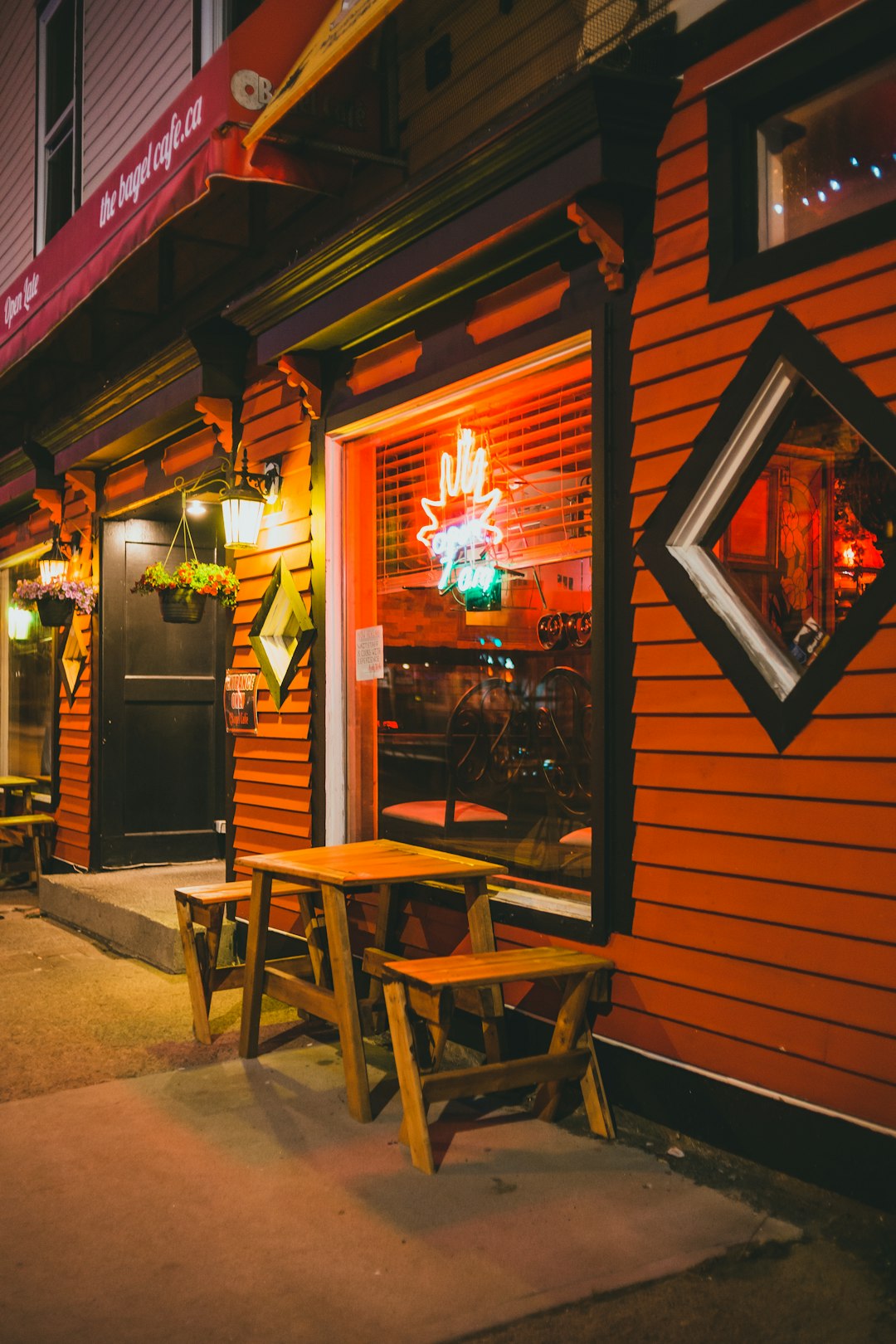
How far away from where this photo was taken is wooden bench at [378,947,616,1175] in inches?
159

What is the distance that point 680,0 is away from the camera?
14.5 feet

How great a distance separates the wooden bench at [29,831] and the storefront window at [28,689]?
735 mm

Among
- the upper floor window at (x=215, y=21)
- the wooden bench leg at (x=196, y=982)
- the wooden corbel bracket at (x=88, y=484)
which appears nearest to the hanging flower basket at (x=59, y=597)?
the wooden corbel bracket at (x=88, y=484)

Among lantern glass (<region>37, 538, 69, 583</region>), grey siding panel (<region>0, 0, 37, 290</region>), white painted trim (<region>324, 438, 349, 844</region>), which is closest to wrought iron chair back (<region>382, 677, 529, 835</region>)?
white painted trim (<region>324, 438, 349, 844</region>)

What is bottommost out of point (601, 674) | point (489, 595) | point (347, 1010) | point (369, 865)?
point (347, 1010)

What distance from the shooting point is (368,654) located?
646 cm

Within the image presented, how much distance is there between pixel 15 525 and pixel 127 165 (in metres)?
6.11

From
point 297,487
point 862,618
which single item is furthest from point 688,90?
point 297,487

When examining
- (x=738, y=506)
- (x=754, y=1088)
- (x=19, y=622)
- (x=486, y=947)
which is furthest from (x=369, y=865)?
(x=19, y=622)

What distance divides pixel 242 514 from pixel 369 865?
9.52ft

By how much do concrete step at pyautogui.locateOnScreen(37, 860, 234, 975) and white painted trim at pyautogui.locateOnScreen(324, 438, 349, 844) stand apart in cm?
139

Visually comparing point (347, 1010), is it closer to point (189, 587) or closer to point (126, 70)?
point (189, 587)

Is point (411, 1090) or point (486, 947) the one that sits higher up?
point (486, 947)

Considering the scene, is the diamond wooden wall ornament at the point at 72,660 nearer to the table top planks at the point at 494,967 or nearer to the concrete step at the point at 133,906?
the concrete step at the point at 133,906
